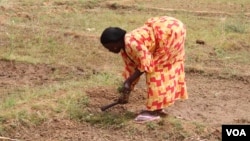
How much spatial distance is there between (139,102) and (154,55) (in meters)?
0.88

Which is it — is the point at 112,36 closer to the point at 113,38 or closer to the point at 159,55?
the point at 113,38

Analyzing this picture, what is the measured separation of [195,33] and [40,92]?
3637mm

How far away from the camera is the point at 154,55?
5488mm

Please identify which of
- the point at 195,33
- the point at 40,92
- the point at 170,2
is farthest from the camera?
the point at 170,2

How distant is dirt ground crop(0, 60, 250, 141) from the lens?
5.55 metres

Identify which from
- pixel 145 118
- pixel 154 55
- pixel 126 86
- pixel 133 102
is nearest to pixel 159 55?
pixel 154 55

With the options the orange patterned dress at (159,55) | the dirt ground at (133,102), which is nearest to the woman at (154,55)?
the orange patterned dress at (159,55)

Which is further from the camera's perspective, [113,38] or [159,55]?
[159,55]

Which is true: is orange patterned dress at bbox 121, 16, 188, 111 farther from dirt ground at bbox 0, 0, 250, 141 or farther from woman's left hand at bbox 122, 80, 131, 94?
dirt ground at bbox 0, 0, 250, 141

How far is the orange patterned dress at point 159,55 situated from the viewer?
17.4 ft

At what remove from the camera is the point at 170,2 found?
12133mm

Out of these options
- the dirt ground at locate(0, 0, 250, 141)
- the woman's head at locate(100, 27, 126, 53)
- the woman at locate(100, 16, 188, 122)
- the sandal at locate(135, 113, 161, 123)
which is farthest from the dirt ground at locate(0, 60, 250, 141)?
the woman's head at locate(100, 27, 126, 53)

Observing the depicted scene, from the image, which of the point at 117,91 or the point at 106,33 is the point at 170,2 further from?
the point at 106,33

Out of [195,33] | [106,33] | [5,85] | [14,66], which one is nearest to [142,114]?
[106,33]
